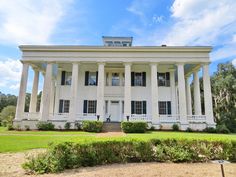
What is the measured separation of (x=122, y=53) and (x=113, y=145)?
1537cm

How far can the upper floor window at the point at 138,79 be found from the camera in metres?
22.8

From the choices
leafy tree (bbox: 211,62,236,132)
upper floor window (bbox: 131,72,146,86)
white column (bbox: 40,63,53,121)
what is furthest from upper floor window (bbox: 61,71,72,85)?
leafy tree (bbox: 211,62,236,132)

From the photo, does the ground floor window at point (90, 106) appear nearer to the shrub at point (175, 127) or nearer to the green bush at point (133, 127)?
the green bush at point (133, 127)

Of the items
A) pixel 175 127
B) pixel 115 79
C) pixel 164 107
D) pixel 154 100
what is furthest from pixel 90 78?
pixel 175 127

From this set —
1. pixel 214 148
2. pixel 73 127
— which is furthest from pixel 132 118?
pixel 214 148

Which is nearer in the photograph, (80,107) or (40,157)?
(40,157)

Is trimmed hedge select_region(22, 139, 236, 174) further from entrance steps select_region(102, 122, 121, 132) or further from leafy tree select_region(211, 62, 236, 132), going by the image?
leafy tree select_region(211, 62, 236, 132)

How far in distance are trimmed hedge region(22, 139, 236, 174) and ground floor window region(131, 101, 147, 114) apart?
600 inches

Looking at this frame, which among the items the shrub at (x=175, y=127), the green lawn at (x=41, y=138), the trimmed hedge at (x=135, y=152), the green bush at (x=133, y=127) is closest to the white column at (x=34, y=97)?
the green lawn at (x=41, y=138)

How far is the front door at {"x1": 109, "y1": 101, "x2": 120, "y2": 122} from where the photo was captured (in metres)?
22.1

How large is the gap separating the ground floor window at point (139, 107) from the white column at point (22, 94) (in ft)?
38.3

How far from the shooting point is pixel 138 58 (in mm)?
20547

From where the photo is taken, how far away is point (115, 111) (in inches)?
880

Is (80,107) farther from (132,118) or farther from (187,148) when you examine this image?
(187,148)
